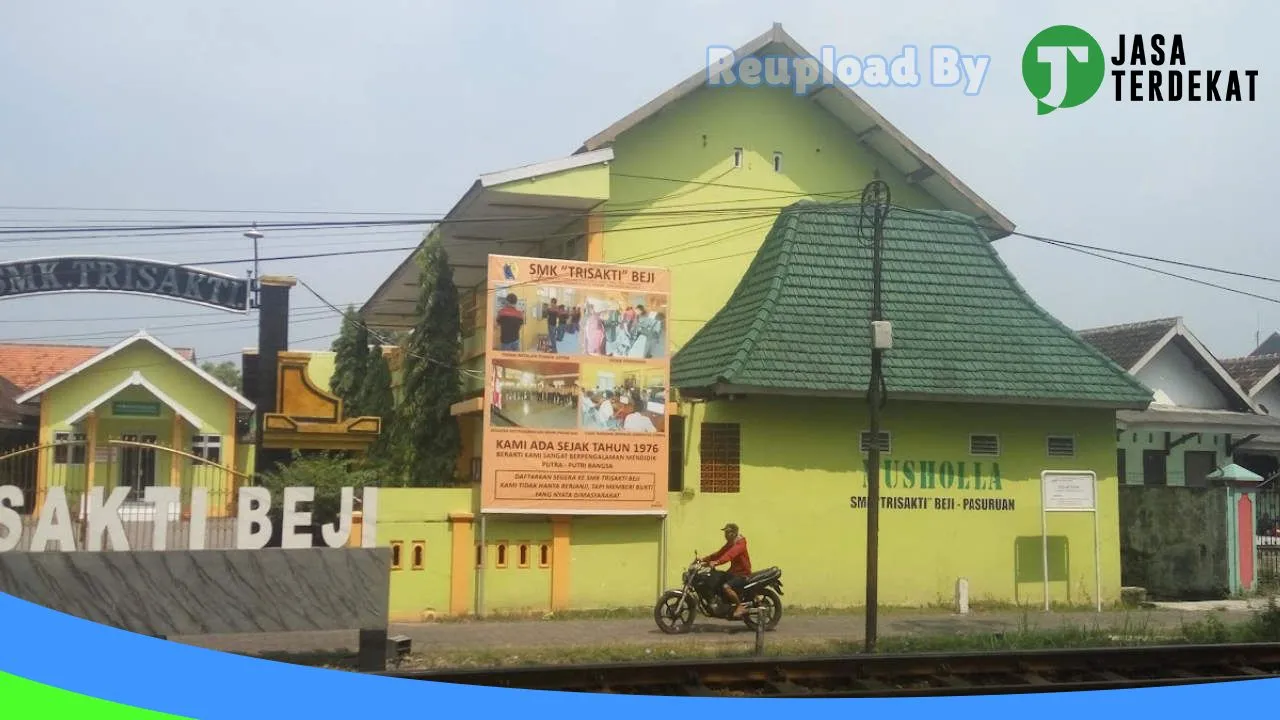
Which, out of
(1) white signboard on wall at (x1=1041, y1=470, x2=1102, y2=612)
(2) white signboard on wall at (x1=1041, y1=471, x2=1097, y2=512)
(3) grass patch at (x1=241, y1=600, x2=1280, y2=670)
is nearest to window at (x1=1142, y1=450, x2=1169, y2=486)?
(1) white signboard on wall at (x1=1041, y1=470, x2=1102, y2=612)

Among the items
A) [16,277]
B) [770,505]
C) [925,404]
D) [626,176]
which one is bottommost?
[770,505]

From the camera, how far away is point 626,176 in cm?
2052

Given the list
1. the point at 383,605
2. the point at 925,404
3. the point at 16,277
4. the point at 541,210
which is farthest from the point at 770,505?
the point at 16,277

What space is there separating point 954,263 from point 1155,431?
888 centimetres

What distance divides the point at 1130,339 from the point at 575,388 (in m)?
16.7

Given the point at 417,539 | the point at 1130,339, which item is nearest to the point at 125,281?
the point at 417,539

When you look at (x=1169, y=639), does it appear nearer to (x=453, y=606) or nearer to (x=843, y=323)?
(x=843, y=323)

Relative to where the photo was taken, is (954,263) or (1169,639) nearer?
(1169,639)

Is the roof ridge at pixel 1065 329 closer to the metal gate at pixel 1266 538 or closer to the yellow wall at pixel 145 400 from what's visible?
the metal gate at pixel 1266 538

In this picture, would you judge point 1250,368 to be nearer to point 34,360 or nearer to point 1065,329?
point 1065,329

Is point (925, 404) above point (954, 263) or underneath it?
underneath

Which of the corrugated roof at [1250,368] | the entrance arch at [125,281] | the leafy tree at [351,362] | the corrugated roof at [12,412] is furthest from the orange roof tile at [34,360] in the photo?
the corrugated roof at [1250,368]

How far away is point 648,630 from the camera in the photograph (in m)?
15.8

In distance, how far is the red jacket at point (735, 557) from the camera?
1552 cm
